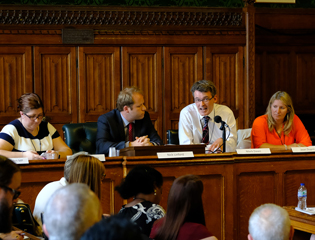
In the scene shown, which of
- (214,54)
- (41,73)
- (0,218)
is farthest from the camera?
(214,54)

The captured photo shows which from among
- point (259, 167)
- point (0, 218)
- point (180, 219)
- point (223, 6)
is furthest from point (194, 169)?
point (223, 6)

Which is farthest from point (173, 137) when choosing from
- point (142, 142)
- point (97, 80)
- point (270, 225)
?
point (270, 225)

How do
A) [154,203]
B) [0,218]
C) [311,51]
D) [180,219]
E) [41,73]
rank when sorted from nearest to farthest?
[0,218], [180,219], [154,203], [41,73], [311,51]

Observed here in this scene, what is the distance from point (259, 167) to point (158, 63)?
2652mm

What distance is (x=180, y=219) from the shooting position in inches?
89.0

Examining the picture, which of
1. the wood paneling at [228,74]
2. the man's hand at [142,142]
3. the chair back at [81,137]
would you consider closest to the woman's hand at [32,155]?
the chair back at [81,137]

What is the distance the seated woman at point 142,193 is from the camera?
2543mm

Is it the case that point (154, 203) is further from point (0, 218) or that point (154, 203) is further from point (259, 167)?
point (259, 167)

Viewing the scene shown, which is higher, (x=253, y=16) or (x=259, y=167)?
(x=253, y=16)

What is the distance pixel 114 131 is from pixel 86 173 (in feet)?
5.72

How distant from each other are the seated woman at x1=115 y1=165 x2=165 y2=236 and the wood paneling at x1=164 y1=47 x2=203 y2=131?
11.3 ft

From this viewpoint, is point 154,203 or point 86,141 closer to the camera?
point 154,203

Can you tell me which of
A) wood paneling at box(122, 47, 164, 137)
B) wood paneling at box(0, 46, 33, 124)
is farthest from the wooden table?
wood paneling at box(0, 46, 33, 124)

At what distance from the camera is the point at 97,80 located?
6.05 m
